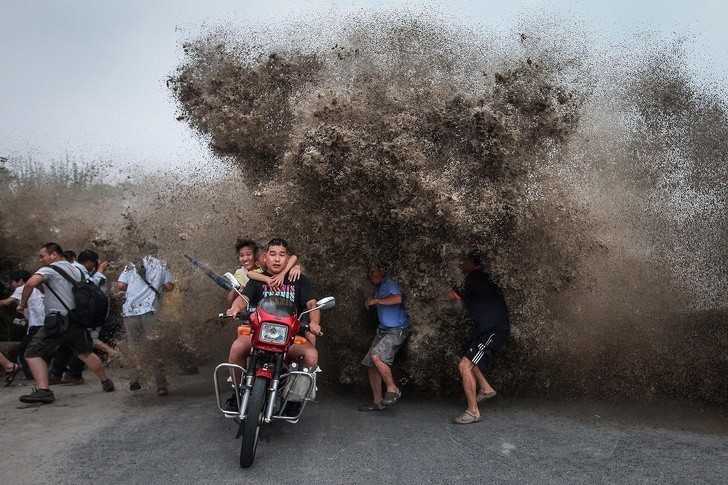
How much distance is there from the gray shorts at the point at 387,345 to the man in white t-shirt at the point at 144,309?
275 cm

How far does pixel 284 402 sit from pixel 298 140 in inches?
102

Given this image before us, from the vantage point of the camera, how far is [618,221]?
24.5 ft

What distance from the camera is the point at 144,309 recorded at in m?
8.57

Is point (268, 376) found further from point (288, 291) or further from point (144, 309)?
point (144, 309)

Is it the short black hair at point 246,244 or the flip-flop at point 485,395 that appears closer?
the flip-flop at point 485,395

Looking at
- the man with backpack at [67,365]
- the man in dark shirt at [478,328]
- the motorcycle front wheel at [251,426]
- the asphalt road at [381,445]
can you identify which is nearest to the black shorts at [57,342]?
the asphalt road at [381,445]

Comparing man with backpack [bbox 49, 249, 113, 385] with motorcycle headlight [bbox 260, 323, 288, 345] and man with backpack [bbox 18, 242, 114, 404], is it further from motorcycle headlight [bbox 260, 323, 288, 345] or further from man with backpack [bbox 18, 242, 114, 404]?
motorcycle headlight [bbox 260, 323, 288, 345]

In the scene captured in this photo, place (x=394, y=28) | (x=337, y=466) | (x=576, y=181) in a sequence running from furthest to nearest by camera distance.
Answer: (x=394, y=28)
(x=576, y=181)
(x=337, y=466)

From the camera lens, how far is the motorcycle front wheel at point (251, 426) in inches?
203

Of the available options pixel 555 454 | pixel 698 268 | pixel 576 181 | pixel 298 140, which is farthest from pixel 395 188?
pixel 698 268

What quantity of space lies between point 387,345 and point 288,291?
53.3 inches

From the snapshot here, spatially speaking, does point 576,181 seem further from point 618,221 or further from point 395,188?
point 395,188

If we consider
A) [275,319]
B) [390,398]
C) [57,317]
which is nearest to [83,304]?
[57,317]

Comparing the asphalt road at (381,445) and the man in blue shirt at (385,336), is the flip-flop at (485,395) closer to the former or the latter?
the asphalt road at (381,445)
